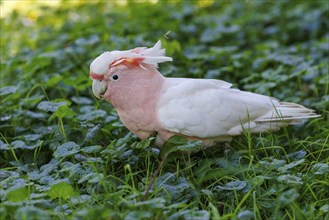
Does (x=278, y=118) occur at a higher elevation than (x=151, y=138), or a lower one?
lower

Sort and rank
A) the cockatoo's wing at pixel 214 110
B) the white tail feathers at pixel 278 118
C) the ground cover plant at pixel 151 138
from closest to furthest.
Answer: the ground cover plant at pixel 151 138
the cockatoo's wing at pixel 214 110
the white tail feathers at pixel 278 118

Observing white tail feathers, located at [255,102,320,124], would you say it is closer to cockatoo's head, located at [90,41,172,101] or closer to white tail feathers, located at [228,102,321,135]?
white tail feathers, located at [228,102,321,135]

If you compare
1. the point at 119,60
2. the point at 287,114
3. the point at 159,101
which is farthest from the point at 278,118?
the point at 119,60

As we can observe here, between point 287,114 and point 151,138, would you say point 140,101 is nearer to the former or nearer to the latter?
point 151,138

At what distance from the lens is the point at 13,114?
13.3 feet

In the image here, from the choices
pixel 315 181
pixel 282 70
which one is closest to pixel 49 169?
pixel 315 181

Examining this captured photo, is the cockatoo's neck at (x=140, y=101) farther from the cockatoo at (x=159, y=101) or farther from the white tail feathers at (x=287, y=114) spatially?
the white tail feathers at (x=287, y=114)

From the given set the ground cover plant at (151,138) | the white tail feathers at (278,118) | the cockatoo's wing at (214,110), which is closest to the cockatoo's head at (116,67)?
the cockatoo's wing at (214,110)

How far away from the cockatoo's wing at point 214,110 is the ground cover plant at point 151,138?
9 centimetres

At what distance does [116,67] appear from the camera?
10.9ft

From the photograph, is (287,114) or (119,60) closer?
(119,60)

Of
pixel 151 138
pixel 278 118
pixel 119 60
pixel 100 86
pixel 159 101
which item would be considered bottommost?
pixel 278 118

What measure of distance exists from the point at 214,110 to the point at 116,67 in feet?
1.83

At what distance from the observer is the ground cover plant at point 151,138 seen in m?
2.97
